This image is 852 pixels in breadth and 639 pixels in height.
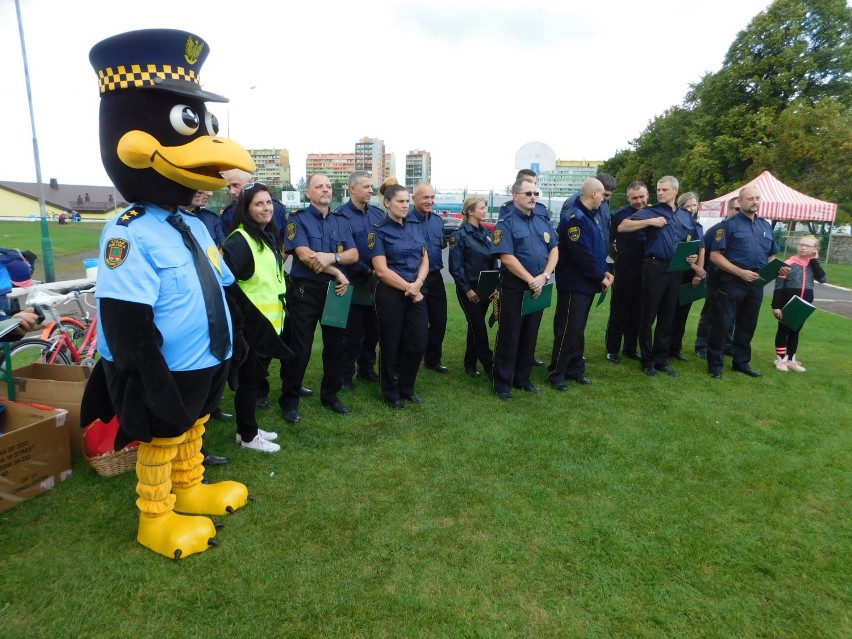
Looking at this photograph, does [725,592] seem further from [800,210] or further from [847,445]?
[800,210]

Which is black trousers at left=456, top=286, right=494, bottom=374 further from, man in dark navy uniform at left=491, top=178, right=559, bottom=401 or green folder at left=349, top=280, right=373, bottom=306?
green folder at left=349, top=280, right=373, bottom=306

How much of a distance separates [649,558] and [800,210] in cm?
1578

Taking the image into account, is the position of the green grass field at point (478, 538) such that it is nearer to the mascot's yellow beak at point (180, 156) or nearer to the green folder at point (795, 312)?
the green folder at point (795, 312)

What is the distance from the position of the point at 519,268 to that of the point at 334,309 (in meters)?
1.63

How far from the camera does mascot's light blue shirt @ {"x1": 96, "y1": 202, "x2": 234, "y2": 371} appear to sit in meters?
2.13

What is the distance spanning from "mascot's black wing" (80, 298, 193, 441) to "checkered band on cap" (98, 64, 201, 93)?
2.97 ft

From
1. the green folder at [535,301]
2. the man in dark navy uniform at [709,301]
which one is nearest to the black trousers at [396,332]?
the green folder at [535,301]

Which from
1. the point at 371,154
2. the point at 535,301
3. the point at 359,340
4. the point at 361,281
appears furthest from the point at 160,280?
the point at 371,154

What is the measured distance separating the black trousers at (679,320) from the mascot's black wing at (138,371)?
5464 mm

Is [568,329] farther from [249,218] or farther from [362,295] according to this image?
[249,218]

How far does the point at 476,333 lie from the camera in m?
5.47

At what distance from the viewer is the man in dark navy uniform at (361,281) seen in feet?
15.0

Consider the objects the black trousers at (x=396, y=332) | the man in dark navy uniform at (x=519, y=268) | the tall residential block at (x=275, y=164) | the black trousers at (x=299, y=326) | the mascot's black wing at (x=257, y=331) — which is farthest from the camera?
the tall residential block at (x=275, y=164)

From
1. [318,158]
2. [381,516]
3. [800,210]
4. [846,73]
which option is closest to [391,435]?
[381,516]
